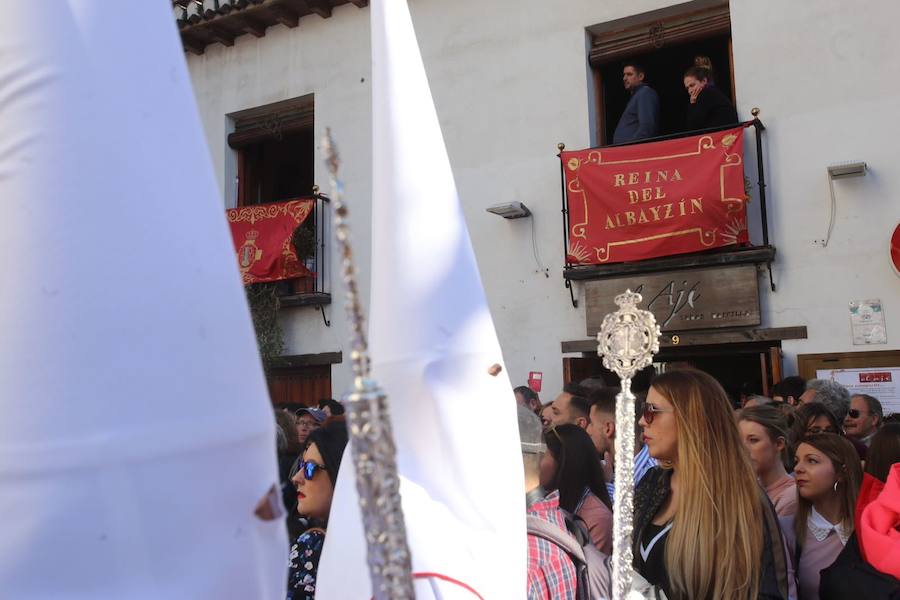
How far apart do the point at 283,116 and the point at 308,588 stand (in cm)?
918

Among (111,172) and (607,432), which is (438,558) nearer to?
(111,172)

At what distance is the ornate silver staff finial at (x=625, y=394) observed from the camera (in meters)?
1.73

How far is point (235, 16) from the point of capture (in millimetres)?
10430

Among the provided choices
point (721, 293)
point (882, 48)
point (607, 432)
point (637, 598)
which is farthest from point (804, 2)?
point (637, 598)

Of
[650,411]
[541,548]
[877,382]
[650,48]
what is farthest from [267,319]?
[541,548]

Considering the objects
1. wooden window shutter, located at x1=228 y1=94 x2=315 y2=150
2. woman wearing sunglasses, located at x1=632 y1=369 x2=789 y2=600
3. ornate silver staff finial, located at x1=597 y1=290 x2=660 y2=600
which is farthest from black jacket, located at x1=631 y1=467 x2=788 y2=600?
wooden window shutter, located at x1=228 y1=94 x2=315 y2=150

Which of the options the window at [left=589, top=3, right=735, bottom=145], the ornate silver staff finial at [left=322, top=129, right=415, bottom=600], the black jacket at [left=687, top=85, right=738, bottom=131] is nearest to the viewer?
the ornate silver staff finial at [left=322, top=129, right=415, bottom=600]

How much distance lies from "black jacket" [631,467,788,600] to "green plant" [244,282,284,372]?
7.49 m

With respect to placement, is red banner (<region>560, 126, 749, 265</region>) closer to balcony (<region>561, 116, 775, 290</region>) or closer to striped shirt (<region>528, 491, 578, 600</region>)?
balcony (<region>561, 116, 775, 290</region>)

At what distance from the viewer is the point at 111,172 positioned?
830mm

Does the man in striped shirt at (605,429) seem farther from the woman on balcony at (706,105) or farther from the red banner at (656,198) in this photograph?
the woman on balcony at (706,105)

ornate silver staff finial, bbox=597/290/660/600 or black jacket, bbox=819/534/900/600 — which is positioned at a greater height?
ornate silver staff finial, bbox=597/290/660/600

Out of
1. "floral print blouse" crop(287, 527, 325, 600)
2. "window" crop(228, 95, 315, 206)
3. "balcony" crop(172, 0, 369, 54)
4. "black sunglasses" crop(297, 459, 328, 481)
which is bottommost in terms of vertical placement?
"floral print blouse" crop(287, 527, 325, 600)

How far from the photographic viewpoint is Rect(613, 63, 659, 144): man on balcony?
27.5 ft
